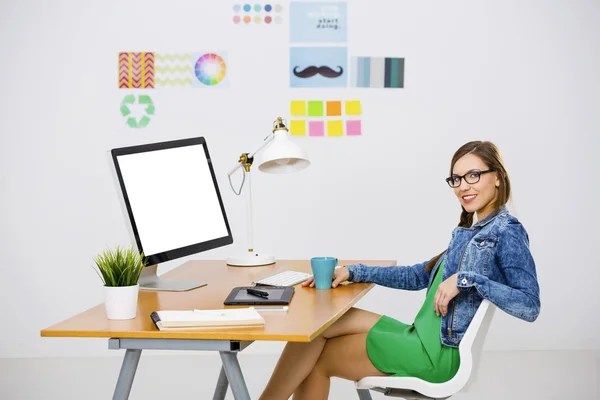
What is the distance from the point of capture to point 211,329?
70.0 inches

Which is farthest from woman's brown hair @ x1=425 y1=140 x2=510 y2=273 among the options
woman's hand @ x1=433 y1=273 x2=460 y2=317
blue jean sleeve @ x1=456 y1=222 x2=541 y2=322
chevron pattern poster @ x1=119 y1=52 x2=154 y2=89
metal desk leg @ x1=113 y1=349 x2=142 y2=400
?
chevron pattern poster @ x1=119 y1=52 x2=154 y2=89

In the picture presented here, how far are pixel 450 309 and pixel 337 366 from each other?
353 millimetres

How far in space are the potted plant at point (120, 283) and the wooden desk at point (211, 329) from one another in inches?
1.1

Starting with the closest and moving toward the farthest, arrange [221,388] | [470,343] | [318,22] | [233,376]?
[233,376] → [470,343] → [221,388] → [318,22]

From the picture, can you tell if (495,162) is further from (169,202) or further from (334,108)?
(334,108)

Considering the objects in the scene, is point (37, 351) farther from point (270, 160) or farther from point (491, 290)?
point (491, 290)

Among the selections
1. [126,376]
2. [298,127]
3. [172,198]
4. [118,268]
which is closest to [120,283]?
[118,268]

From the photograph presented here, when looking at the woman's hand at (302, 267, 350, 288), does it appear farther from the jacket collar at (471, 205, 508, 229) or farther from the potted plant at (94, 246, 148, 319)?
the potted plant at (94, 246, 148, 319)

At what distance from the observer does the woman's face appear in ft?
7.29

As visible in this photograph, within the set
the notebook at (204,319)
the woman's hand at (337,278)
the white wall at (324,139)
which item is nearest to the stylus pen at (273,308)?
the notebook at (204,319)

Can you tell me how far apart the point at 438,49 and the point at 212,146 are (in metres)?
1.33

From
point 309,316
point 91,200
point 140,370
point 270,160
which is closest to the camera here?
point 309,316

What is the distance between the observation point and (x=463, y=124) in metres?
4.34

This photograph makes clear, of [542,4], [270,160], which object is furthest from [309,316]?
[542,4]
